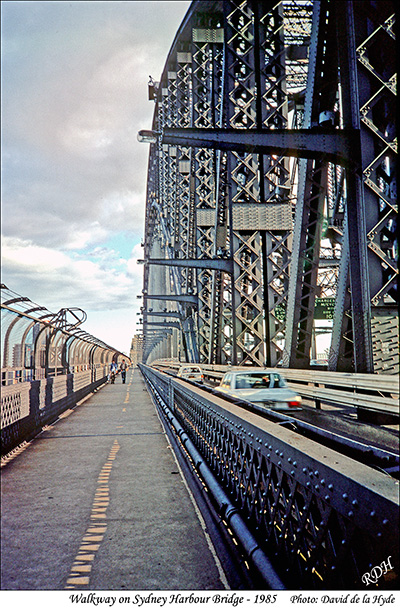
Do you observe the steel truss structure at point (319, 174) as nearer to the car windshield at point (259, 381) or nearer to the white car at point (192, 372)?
the car windshield at point (259, 381)

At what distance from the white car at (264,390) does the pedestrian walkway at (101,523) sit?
78.1 inches

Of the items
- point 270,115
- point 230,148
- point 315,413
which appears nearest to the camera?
point 230,148

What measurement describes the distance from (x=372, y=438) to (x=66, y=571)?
304 cm

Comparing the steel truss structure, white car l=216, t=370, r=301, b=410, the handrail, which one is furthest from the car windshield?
the handrail

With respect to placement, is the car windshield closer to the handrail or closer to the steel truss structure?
the steel truss structure

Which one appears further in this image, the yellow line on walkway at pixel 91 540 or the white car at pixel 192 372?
the white car at pixel 192 372

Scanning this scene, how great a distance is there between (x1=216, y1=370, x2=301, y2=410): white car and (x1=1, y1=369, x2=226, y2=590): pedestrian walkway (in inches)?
78.1

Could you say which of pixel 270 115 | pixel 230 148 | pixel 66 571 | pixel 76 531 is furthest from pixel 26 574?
pixel 270 115

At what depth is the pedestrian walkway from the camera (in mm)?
4418

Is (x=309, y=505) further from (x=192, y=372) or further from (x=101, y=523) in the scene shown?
(x=192, y=372)

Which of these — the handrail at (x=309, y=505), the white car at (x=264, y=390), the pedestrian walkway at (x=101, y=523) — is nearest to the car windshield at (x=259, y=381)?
the white car at (x=264, y=390)

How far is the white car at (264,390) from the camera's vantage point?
10.0 meters

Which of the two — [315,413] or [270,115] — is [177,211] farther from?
[315,413]

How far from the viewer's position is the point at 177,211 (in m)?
41.3
